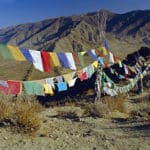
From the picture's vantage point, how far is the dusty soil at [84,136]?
956 cm

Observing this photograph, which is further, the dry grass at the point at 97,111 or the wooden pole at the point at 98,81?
the wooden pole at the point at 98,81

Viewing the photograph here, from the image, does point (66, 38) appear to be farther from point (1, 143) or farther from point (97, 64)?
point (1, 143)

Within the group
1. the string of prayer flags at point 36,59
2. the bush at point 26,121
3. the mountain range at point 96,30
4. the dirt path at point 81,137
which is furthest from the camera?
the mountain range at point 96,30

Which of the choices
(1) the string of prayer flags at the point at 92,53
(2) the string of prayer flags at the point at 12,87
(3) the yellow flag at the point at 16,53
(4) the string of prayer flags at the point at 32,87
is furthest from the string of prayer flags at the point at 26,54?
(1) the string of prayer flags at the point at 92,53

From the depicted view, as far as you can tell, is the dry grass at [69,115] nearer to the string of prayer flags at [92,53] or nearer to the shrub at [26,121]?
the shrub at [26,121]

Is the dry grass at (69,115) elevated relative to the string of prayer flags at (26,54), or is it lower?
lower

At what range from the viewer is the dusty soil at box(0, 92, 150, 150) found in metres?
9.56

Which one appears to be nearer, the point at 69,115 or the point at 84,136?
the point at 84,136

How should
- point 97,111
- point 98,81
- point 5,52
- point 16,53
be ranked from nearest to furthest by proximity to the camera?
point 5,52 < point 16,53 < point 97,111 < point 98,81

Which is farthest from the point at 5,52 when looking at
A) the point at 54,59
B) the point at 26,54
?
the point at 54,59

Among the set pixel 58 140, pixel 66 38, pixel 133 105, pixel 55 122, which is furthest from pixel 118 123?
pixel 66 38

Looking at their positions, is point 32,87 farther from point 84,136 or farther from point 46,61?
point 84,136

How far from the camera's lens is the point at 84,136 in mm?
10453

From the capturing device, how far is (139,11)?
614ft
